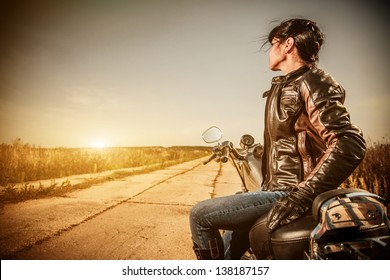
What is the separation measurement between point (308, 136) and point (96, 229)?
2.59 meters

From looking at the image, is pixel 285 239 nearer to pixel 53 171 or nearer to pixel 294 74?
pixel 294 74

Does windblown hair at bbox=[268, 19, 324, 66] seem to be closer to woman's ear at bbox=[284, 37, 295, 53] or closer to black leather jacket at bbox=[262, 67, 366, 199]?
woman's ear at bbox=[284, 37, 295, 53]

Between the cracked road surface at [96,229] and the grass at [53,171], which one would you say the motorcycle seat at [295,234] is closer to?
the cracked road surface at [96,229]

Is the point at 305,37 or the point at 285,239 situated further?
the point at 305,37

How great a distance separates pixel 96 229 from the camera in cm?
284

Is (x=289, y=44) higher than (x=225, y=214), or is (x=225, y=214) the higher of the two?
(x=289, y=44)

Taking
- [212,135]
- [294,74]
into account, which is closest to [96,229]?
[212,135]

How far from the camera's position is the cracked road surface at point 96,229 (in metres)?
2.33

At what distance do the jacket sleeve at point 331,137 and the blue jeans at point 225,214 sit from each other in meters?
0.21

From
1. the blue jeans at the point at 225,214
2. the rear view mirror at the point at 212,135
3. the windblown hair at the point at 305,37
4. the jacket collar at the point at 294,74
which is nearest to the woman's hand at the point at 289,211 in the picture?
the blue jeans at the point at 225,214

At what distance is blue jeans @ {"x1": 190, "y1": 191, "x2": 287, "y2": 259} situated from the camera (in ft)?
4.25

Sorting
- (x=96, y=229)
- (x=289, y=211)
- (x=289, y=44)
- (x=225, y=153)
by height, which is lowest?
(x=96, y=229)
